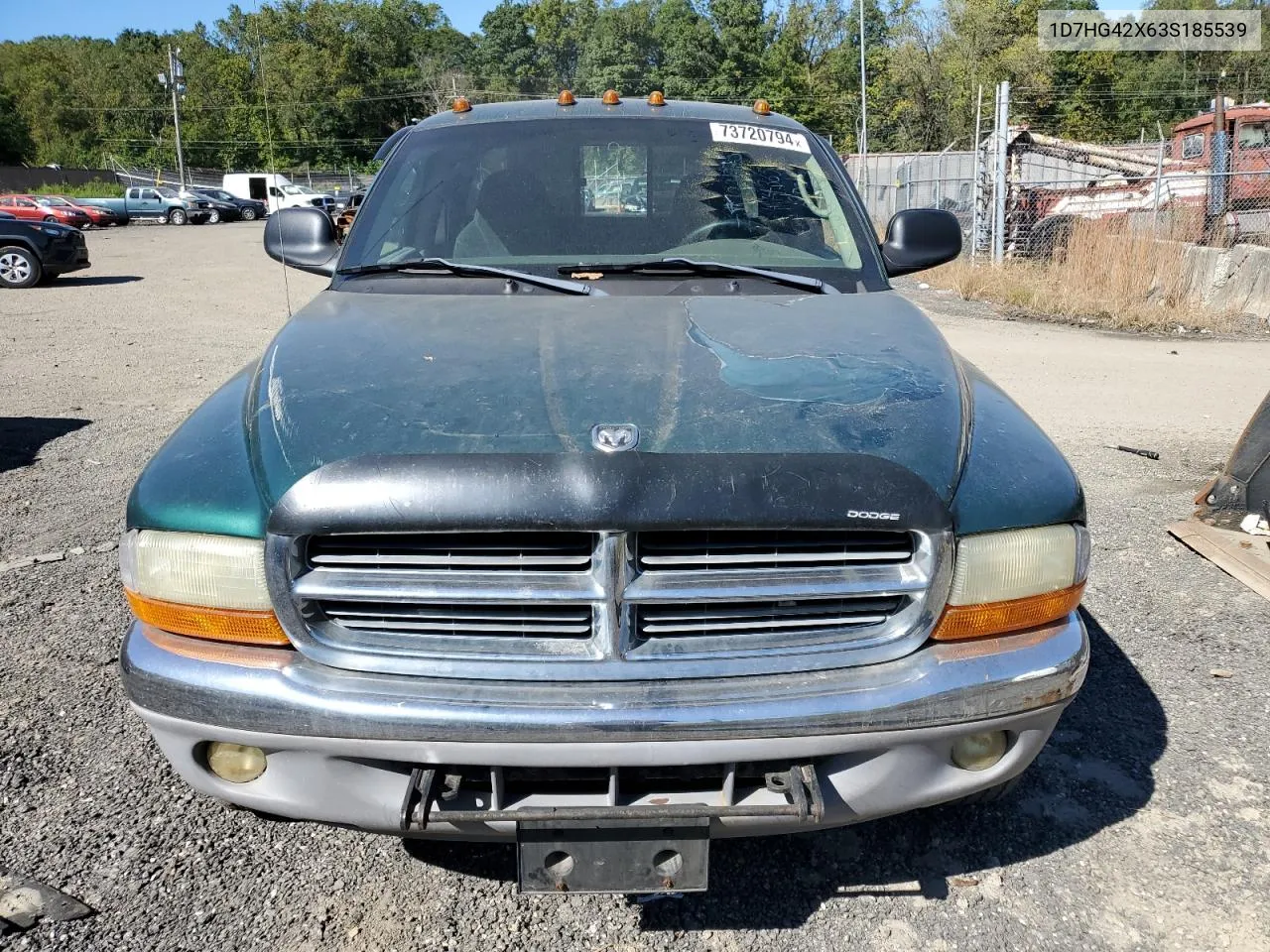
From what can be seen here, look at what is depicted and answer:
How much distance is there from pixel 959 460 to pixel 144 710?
67.2 inches

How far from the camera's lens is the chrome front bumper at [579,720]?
6.09ft

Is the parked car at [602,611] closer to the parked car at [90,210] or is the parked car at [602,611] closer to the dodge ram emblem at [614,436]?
the dodge ram emblem at [614,436]

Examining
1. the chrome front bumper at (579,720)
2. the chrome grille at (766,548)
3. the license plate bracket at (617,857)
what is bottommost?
the license plate bracket at (617,857)

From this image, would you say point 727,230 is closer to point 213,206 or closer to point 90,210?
point 90,210

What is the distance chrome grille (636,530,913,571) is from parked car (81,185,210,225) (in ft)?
157

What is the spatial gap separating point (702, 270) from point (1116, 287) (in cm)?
1084

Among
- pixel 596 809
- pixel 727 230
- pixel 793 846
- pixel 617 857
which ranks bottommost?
pixel 793 846

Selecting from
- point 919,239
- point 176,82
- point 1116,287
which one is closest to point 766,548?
point 919,239

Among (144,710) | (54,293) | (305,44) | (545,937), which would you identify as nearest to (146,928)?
(144,710)

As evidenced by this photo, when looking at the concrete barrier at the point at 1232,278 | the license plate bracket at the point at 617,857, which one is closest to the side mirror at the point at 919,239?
the license plate bracket at the point at 617,857

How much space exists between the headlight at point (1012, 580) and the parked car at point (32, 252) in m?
18.3

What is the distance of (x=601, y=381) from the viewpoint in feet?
7.50

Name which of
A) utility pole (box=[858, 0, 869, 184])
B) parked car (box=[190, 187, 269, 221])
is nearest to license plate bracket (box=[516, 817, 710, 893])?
utility pole (box=[858, 0, 869, 184])

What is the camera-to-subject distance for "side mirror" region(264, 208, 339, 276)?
11.8 ft
